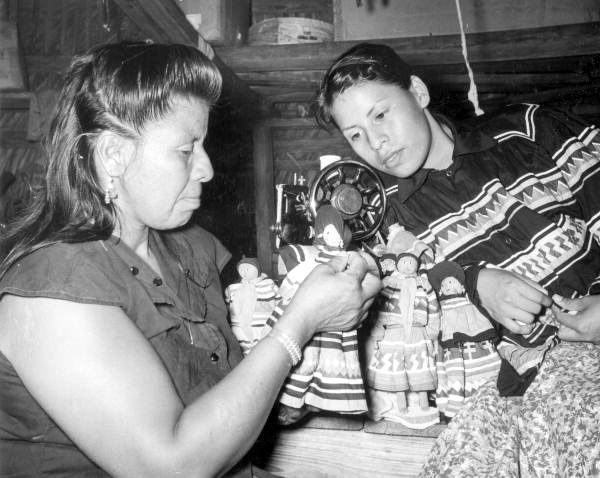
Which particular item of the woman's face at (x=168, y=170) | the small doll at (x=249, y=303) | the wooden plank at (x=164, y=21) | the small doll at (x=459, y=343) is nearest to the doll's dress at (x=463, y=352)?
the small doll at (x=459, y=343)

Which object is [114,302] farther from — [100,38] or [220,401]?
[100,38]

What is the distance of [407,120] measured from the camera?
1827 millimetres

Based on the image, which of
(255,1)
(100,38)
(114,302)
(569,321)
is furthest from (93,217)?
(255,1)

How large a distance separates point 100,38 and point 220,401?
236 cm

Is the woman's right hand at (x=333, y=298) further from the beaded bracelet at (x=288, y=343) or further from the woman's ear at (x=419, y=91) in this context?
the woman's ear at (x=419, y=91)

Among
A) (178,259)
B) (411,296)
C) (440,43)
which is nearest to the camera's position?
(178,259)

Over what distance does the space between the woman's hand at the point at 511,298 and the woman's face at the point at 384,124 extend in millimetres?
585

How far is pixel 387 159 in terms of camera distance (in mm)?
1859

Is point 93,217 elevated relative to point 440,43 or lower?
lower

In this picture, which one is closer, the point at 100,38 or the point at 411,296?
the point at 411,296

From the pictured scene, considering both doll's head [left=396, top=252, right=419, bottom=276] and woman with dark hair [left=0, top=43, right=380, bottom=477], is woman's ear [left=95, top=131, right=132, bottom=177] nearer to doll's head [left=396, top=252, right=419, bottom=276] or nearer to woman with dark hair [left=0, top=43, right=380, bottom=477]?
woman with dark hair [left=0, top=43, right=380, bottom=477]

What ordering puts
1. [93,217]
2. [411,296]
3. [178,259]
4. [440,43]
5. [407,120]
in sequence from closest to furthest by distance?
[93,217] → [178,259] → [411,296] → [407,120] → [440,43]

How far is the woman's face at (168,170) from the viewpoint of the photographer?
3.98ft

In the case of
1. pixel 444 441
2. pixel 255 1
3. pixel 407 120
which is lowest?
pixel 444 441
